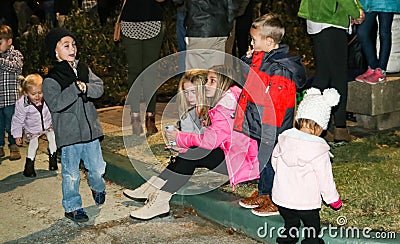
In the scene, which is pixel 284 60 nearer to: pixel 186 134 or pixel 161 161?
pixel 186 134

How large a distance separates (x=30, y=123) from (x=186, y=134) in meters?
2.17

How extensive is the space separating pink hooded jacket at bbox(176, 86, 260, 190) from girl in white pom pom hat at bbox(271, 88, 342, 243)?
0.82 meters

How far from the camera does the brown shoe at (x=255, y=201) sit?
539 cm

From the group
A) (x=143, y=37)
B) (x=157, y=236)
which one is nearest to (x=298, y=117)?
(x=157, y=236)

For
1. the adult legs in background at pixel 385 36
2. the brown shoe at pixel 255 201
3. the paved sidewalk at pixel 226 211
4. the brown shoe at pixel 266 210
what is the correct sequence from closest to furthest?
the paved sidewalk at pixel 226 211
the brown shoe at pixel 266 210
the brown shoe at pixel 255 201
the adult legs in background at pixel 385 36

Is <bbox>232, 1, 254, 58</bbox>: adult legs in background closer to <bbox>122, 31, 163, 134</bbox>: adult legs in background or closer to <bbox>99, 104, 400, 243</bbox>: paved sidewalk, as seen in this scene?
<bbox>122, 31, 163, 134</bbox>: adult legs in background

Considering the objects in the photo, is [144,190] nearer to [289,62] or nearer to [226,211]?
[226,211]

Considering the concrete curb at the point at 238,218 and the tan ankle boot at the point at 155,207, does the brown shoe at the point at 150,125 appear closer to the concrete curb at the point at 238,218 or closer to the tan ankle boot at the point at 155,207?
the concrete curb at the point at 238,218

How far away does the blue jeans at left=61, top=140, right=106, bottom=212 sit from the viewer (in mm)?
5715

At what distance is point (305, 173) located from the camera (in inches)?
181

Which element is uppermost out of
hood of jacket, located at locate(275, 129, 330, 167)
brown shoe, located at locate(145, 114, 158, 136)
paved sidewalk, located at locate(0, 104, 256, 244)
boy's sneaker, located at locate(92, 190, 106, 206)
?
hood of jacket, located at locate(275, 129, 330, 167)

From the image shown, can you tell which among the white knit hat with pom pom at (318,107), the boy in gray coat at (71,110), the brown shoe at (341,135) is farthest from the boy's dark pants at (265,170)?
the brown shoe at (341,135)

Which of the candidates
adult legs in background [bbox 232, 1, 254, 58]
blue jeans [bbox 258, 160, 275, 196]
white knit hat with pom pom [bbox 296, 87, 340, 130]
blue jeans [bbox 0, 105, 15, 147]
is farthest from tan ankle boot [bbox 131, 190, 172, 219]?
adult legs in background [bbox 232, 1, 254, 58]

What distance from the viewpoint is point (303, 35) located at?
12500mm
